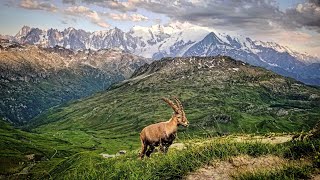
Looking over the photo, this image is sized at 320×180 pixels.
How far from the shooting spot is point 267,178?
36.3 feet

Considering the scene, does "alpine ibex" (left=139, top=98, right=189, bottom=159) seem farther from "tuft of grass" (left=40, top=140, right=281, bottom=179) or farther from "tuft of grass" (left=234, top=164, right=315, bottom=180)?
"tuft of grass" (left=234, top=164, right=315, bottom=180)

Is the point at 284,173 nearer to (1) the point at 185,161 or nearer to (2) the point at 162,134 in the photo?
(1) the point at 185,161

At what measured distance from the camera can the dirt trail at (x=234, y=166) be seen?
1216 cm

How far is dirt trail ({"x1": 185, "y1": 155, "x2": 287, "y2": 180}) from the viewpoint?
12164 mm

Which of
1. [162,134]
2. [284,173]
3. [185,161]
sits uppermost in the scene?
[284,173]

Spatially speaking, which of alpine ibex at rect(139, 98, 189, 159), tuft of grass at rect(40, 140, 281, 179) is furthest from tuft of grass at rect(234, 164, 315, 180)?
alpine ibex at rect(139, 98, 189, 159)

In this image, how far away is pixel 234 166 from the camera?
1269cm

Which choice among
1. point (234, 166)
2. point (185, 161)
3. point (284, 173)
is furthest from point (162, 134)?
point (284, 173)

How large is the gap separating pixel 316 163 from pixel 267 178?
1.85 meters

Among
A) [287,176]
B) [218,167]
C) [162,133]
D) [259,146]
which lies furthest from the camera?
[162,133]

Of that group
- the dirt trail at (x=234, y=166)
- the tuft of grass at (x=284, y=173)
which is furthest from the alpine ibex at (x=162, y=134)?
the tuft of grass at (x=284, y=173)

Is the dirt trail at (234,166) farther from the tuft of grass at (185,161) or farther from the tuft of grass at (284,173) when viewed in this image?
the tuft of grass at (284,173)

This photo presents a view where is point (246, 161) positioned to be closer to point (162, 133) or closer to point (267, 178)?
point (267, 178)

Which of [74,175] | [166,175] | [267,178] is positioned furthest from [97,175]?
[267,178]
